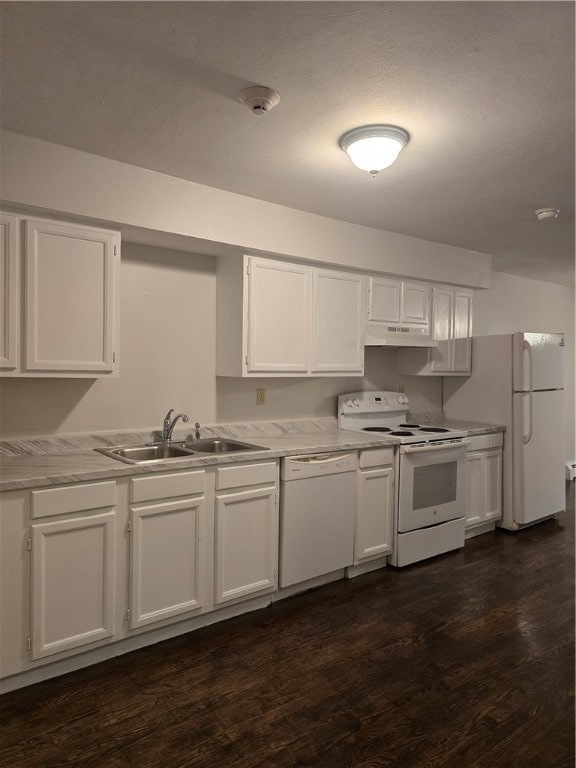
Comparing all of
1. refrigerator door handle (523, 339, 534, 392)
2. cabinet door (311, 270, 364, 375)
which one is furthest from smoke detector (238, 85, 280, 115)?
refrigerator door handle (523, 339, 534, 392)

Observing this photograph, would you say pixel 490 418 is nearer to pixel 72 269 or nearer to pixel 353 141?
pixel 353 141

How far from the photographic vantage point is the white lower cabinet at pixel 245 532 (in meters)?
2.78

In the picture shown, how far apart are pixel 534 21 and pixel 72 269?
2.15m

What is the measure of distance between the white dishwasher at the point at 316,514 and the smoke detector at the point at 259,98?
184 cm

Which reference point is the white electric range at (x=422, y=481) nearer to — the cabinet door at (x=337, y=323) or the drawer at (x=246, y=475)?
the cabinet door at (x=337, y=323)

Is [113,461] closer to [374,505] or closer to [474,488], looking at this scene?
[374,505]

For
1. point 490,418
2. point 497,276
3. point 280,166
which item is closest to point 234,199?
point 280,166

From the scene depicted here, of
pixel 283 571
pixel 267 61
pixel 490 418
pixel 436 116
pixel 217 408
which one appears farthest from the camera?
pixel 490 418

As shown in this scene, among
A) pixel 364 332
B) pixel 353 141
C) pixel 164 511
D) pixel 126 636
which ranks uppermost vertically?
pixel 353 141

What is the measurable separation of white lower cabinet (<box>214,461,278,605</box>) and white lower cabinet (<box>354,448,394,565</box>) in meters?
0.69

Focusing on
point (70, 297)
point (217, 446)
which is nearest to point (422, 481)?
point (217, 446)

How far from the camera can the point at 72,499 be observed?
90.2 inches

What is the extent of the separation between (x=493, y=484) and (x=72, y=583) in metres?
3.49

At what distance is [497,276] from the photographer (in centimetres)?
559
